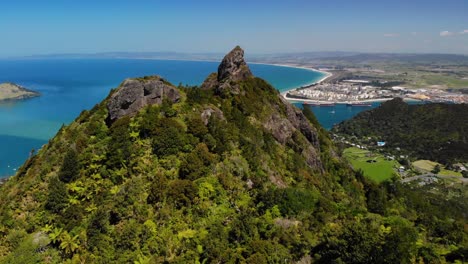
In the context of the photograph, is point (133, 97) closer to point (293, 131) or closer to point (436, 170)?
A: point (293, 131)

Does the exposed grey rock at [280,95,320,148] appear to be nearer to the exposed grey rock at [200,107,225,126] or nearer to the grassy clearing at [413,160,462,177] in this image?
the exposed grey rock at [200,107,225,126]

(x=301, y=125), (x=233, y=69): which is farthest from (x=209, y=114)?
(x=301, y=125)

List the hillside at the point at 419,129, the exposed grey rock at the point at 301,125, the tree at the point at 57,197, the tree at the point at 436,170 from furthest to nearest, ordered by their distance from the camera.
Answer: the hillside at the point at 419,129
the tree at the point at 436,170
the exposed grey rock at the point at 301,125
the tree at the point at 57,197

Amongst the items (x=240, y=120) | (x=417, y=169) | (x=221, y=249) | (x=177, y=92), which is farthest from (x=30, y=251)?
(x=417, y=169)

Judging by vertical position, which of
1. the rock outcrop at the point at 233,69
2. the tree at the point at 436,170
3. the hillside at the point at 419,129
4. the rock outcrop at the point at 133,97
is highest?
the rock outcrop at the point at 233,69

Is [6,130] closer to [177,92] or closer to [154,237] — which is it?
[177,92]

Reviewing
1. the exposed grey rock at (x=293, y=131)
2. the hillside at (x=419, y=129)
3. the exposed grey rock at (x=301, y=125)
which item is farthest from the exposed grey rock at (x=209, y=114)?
the hillside at (x=419, y=129)

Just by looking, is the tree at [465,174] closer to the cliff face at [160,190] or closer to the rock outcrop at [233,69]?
the rock outcrop at [233,69]

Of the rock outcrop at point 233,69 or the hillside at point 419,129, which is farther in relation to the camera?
the hillside at point 419,129
